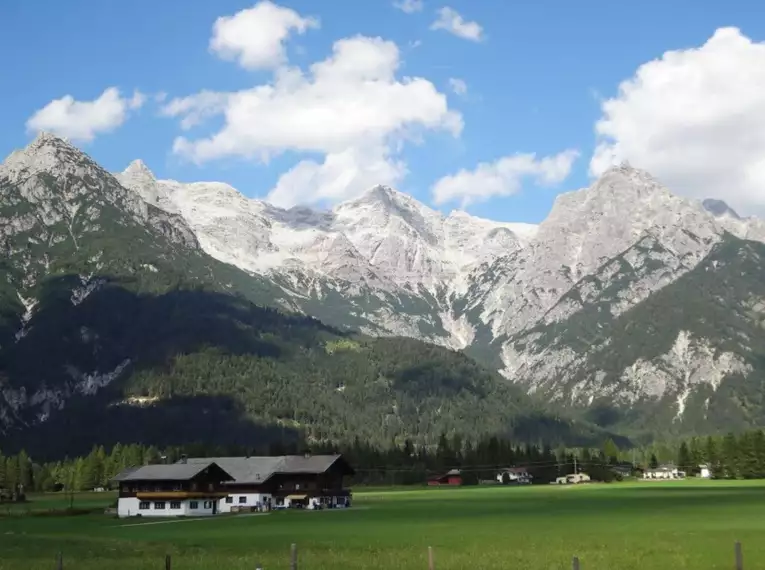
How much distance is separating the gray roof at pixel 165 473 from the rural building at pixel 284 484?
752 cm

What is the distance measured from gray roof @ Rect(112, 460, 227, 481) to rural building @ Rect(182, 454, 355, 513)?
24.7 ft

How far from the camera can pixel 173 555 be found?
2431 inches

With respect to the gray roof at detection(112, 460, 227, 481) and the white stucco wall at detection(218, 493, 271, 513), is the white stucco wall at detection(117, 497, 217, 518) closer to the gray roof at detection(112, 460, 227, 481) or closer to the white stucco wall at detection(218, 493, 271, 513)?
the gray roof at detection(112, 460, 227, 481)

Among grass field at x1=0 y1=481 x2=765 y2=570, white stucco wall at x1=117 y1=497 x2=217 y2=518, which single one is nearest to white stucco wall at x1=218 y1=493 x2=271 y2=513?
white stucco wall at x1=117 y1=497 x2=217 y2=518

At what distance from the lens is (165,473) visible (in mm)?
145000

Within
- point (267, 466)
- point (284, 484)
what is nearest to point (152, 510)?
point (267, 466)

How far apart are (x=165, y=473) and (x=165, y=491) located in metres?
3.04

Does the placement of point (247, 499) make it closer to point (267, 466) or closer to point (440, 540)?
point (267, 466)

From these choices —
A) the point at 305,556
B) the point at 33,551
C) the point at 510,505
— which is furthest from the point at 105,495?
the point at 305,556

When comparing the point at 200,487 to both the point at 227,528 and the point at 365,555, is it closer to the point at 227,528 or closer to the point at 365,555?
the point at 227,528

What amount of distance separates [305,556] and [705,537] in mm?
29228

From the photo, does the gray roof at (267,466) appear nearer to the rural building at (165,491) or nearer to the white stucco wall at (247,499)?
the white stucco wall at (247,499)

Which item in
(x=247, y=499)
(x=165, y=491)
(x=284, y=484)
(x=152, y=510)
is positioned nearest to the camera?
(x=152, y=510)

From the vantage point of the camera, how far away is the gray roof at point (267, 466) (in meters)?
159
